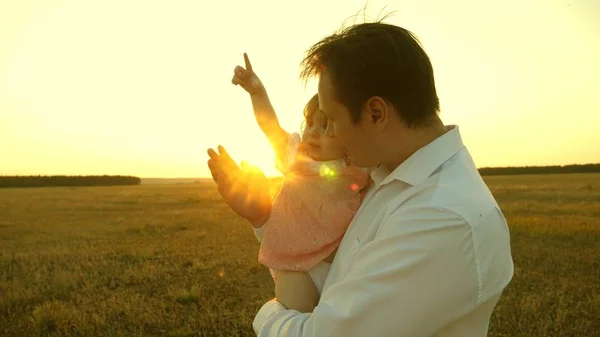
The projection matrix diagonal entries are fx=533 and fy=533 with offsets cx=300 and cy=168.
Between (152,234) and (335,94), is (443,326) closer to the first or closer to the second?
(335,94)

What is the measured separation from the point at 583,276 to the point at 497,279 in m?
8.45

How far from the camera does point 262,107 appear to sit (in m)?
3.27

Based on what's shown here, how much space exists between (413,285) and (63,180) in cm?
8266

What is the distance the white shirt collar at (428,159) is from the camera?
1623 millimetres

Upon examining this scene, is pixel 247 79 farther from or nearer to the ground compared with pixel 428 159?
farther from the ground

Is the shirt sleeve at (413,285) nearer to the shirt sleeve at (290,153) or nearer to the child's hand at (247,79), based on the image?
the shirt sleeve at (290,153)

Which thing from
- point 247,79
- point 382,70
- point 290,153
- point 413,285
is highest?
point 247,79

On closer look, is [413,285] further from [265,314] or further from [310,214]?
[310,214]

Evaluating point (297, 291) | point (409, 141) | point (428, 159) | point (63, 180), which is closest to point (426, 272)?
point (428, 159)

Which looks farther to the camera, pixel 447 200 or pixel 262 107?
pixel 262 107

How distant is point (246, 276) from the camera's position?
920 centimetres

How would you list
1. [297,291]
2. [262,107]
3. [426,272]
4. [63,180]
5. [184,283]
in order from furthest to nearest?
[63,180] → [184,283] → [262,107] → [297,291] → [426,272]

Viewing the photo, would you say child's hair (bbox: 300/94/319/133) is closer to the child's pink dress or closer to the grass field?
the child's pink dress

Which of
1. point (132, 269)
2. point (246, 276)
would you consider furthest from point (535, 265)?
point (132, 269)
